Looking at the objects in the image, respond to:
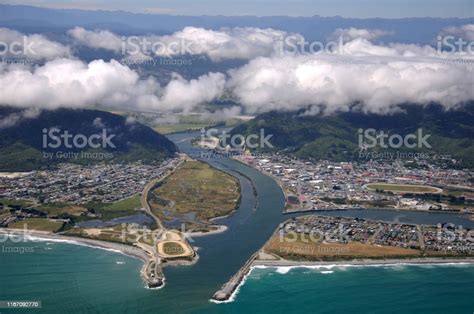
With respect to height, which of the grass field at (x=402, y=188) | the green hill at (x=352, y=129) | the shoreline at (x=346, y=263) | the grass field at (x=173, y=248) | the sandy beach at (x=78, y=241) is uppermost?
the green hill at (x=352, y=129)

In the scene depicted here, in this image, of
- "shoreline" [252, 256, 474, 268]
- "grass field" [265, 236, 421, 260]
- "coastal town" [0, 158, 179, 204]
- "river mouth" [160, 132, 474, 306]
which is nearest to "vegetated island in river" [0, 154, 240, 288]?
"river mouth" [160, 132, 474, 306]

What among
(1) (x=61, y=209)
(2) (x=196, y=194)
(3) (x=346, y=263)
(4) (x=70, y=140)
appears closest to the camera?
(3) (x=346, y=263)

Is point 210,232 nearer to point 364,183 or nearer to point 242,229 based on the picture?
point 242,229

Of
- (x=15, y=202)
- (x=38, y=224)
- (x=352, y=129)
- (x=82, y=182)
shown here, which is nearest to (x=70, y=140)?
(x=82, y=182)

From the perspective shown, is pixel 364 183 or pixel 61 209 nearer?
pixel 61 209

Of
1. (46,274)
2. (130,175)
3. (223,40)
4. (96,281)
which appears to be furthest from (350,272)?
(223,40)

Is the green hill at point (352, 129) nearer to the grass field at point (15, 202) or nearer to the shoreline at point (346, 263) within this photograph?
the grass field at point (15, 202)

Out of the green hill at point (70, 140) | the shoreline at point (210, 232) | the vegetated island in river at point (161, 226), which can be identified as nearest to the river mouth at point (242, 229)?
the shoreline at point (210, 232)

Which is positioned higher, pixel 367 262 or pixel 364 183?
pixel 364 183
